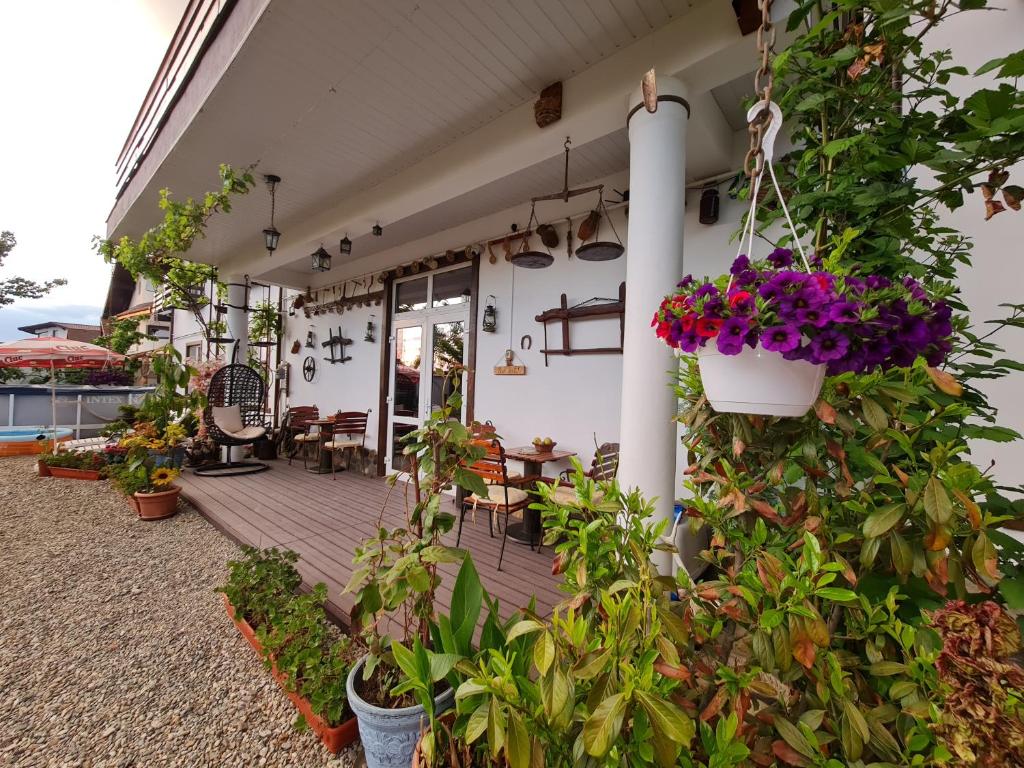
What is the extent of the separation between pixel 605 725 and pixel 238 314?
7640mm

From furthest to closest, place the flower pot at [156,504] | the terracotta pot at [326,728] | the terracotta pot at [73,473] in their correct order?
the terracotta pot at [73,473], the flower pot at [156,504], the terracotta pot at [326,728]

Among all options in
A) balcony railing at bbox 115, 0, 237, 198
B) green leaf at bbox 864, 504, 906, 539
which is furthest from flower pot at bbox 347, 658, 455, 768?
balcony railing at bbox 115, 0, 237, 198

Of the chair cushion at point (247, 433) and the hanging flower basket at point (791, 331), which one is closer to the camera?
the hanging flower basket at point (791, 331)

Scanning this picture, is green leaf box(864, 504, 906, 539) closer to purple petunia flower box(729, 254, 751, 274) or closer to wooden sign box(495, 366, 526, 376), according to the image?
purple petunia flower box(729, 254, 751, 274)

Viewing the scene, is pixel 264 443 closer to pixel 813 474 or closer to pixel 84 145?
pixel 84 145

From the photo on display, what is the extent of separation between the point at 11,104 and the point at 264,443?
6136 millimetres

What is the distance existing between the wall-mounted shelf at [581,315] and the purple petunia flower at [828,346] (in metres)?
2.79

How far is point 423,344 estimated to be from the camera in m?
5.18

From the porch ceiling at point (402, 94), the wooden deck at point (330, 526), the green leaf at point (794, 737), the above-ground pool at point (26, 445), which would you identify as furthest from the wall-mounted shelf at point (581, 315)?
the above-ground pool at point (26, 445)

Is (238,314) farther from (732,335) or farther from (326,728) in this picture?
(732,335)

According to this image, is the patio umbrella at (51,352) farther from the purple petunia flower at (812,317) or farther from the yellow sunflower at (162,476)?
the purple petunia flower at (812,317)

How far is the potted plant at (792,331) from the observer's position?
633mm

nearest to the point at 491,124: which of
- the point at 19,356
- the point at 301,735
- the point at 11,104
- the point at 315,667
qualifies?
the point at 315,667

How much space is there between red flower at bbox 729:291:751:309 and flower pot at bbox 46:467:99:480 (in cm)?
725
